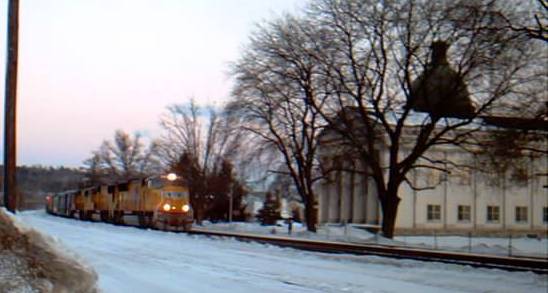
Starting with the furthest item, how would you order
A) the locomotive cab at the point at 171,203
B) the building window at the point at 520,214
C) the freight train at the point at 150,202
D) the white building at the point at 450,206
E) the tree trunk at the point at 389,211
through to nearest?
the building window at the point at 520,214 < the white building at the point at 450,206 < the freight train at the point at 150,202 < the locomotive cab at the point at 171,203 < the tree trunk at the point at 389,211

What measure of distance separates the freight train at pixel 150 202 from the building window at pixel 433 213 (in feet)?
100

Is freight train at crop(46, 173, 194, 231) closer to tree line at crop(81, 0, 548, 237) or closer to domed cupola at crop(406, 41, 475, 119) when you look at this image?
tree line at crop(81, 0, 548, 237)

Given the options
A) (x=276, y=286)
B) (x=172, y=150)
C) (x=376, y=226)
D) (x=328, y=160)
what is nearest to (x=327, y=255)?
(x=276, y=286)

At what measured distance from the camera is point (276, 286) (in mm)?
15766

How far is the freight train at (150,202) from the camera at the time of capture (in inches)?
1799

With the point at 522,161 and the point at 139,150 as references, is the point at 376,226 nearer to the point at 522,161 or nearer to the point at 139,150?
the point at 522,161

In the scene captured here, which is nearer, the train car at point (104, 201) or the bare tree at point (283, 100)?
the bare tree at point (283, 100)

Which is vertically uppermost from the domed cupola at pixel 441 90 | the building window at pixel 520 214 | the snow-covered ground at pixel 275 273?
the domed cupola at pixel 441 90

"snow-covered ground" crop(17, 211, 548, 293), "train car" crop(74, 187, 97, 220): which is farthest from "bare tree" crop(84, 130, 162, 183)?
"snow-covered ground" crop(17, 211, 548, 293)

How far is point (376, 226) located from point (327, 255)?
1595 inches

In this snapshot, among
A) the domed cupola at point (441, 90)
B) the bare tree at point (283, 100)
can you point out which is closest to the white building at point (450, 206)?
the bare tree at point (283, 100)

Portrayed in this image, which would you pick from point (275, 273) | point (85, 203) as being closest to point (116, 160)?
point (85, 203)

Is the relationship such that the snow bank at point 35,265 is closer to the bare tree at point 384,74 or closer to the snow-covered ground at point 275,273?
the snow-covered ground at point 275,273

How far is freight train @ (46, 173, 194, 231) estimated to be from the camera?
1799 inches
